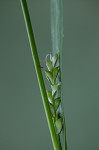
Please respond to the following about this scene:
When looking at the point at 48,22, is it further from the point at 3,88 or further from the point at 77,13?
the point at 3,88

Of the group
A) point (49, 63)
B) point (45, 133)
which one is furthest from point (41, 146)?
point (49, 63)

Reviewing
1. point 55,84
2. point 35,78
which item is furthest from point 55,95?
point 35,78

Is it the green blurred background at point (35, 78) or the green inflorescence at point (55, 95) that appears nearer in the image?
Result: the green inflorescence at point (55, 95)

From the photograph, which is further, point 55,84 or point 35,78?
point 35,78

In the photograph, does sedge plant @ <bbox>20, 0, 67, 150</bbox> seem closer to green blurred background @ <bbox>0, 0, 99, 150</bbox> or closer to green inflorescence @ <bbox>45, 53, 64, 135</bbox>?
green inflorescence @ <bbox>45, 53, 64, 135</bbox>

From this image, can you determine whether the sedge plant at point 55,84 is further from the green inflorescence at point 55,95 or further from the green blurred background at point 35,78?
the green blurred background at point 35,78

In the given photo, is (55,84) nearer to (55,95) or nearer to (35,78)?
(55,95)

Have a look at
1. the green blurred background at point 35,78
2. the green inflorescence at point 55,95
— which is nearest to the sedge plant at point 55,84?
the green inflorescence at point 55,95
